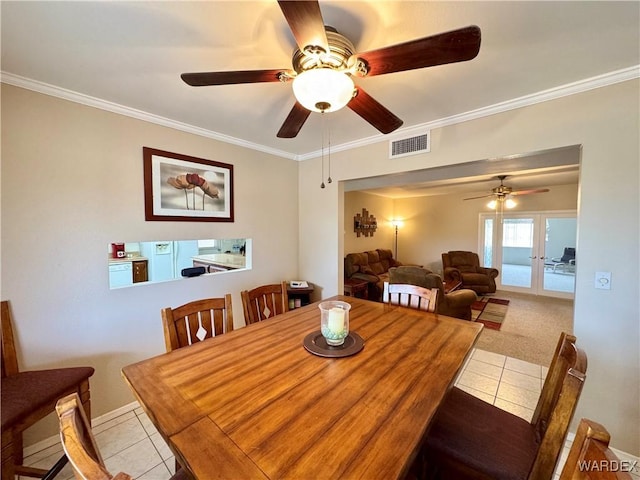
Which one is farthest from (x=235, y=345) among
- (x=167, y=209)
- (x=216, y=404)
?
(x=167, y=209)

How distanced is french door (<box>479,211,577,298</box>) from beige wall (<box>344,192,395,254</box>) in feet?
7.64

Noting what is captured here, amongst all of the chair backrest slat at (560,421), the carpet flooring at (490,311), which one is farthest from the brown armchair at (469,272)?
the chair backrest slat at (560,421)

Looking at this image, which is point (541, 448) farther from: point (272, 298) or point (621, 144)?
point (621, 144)

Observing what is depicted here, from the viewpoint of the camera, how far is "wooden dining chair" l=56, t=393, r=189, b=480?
20.8 inches

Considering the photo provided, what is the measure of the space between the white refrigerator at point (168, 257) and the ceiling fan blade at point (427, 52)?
2.25 m

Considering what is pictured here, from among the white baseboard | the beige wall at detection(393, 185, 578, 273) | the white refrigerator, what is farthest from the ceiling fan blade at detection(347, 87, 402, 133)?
the beige wall at detection(393, 185, 578, 273)

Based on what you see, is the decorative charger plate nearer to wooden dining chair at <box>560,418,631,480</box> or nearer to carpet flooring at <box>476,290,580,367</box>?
wooden dining chair at <box>560,418,631,480</box>

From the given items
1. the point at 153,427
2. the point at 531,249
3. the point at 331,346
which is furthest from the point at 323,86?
the point at 531,249

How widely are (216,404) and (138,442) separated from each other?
1554mm

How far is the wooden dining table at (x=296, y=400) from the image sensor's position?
708 mm

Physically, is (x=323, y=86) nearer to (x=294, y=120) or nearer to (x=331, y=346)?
(x=294, y=120)

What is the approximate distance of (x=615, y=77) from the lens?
1648 millimetres

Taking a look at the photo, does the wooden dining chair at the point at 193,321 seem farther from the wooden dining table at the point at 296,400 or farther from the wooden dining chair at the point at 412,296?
the wooden dining chair at the point at 412,296

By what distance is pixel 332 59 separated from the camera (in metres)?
1.21
